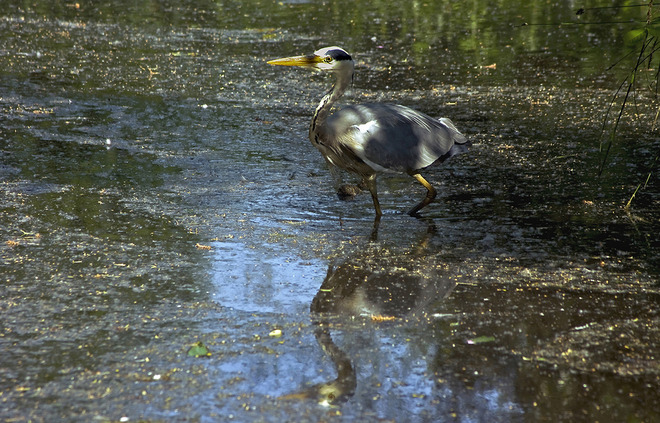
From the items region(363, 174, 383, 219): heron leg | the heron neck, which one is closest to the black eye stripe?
the heron neck

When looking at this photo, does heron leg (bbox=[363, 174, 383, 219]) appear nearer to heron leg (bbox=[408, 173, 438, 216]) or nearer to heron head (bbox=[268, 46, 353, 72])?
heron leg (bbox=[408, 173, 438, 216])

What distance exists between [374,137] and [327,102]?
53 centimetres

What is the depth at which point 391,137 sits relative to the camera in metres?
5.65

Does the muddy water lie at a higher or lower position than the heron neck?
lower

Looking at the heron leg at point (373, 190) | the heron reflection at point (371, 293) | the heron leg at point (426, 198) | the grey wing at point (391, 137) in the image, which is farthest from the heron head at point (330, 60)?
the heron reflection at point (371, 293)

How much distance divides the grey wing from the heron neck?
14 cm

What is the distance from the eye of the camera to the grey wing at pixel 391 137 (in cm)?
560

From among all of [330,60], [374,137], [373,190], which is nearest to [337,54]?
[330,60]

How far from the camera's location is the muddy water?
136 inches

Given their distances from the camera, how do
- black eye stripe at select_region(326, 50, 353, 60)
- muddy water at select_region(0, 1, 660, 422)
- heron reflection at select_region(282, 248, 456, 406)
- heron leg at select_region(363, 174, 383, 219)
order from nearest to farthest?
1. muddy water at select_region(0, 1, 660, 422)
2. heron reflection at select_region(282, 248, 456, 406)
3. heron leg at select_region(363, 174, 383, 219)
4. black eye stripe at select_region(326, 50, 353, 60)

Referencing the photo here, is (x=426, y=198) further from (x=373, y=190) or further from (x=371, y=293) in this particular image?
(x=371, y=293)

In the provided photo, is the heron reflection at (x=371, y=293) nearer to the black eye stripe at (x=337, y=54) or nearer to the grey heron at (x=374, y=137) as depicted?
the grey heron at (x=374, y=137)

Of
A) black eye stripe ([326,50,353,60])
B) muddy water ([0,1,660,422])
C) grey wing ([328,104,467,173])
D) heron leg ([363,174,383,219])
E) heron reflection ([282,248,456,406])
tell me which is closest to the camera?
muddy water ([0,1,660,422])

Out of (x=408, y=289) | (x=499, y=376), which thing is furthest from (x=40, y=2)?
(x=499, y=376)
